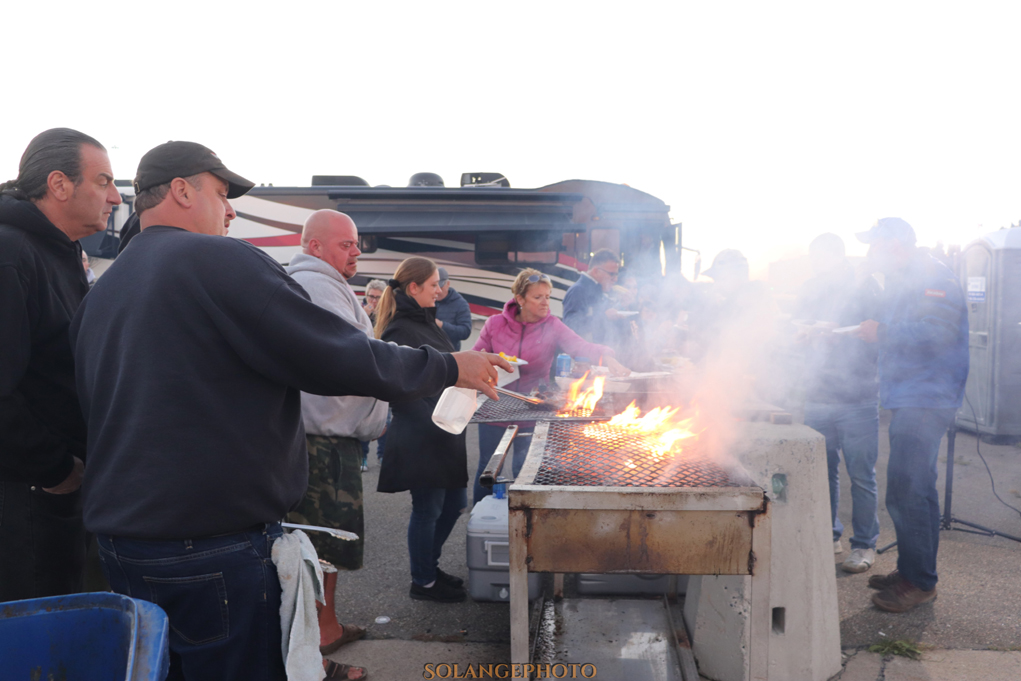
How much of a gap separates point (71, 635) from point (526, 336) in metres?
3.56

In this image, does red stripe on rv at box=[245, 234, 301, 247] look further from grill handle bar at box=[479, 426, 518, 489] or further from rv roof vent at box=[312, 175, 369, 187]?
grill handle bar at box=[479, 426, 518, 489]

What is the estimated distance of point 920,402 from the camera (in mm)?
3486

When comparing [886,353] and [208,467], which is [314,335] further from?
[886,353]

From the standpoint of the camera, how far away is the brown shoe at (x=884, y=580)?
3.66 m

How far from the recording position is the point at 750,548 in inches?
82.5

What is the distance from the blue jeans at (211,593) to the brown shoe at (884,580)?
3.58 m

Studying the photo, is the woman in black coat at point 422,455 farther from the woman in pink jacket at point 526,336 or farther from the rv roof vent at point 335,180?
the rv roof vent at point 335,180

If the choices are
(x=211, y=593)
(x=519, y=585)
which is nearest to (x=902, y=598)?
(x=519, y=585)

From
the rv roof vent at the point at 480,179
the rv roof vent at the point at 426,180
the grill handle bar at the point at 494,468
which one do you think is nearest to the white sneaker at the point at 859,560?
the grill handle bar at the point at 494,468

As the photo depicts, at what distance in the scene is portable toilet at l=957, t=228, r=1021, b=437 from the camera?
7.11 meters

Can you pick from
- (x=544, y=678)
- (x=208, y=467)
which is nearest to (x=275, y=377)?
(x=208, y=467)

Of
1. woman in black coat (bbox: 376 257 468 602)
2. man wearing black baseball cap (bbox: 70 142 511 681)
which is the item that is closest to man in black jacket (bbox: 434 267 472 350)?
woman in black coat (bbox: 376 257 468 602)

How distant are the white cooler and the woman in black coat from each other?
0.17 meters

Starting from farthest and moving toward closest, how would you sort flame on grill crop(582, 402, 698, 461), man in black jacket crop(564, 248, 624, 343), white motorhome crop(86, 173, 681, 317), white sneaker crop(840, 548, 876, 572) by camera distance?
white motorhome crop(86, 173, 681, 317)
man in black jacket crop(564, 248, 624, 343)
white sneaker crop(840, 548, 876, 572)
flame on grill crop(582, 402, 698, 461)
